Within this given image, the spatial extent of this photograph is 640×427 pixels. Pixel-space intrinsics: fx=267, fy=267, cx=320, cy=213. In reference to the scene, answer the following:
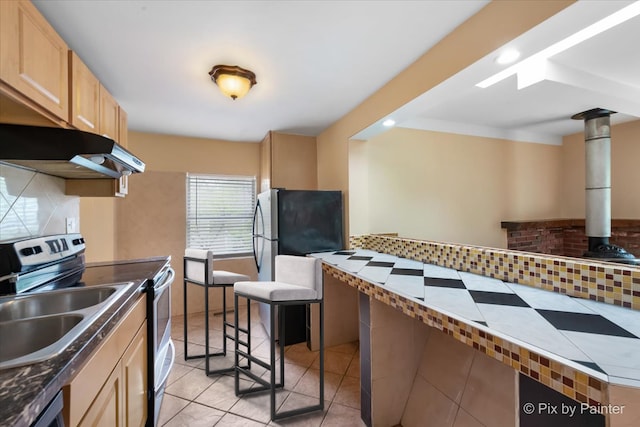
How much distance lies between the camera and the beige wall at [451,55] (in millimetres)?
1177

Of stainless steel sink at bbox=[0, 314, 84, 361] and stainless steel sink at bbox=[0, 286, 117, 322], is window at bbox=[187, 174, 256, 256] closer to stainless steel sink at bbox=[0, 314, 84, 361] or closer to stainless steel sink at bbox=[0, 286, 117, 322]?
stainless steel sink at bbox=[0, 286, 117, 322]

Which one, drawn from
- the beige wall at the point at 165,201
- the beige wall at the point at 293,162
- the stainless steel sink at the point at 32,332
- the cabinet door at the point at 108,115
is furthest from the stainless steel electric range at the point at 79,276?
the beige wall at the point at 293,162

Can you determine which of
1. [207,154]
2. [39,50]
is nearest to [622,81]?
[39,50]

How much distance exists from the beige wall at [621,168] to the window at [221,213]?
15.2 feet

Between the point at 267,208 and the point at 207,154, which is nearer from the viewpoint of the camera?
the point at 267,208

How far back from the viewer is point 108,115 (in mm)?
2121

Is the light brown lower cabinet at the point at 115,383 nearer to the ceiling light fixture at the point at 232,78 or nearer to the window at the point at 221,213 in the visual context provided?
the ceiling light fixture at the point at 232,78

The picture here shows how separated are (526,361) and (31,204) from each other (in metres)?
2.61

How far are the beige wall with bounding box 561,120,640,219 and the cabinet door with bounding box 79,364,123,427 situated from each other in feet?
17.8

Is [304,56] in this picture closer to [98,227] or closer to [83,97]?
[83,97]

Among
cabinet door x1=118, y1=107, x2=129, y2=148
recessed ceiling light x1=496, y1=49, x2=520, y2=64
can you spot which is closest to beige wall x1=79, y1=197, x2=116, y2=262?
cabinet door x1=118, y1=107, x2=129, y2=148

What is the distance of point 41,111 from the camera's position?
1287 mm

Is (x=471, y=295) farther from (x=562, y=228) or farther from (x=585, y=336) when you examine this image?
(x=562, y=228)

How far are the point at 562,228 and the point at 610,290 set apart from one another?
12.2 ft
